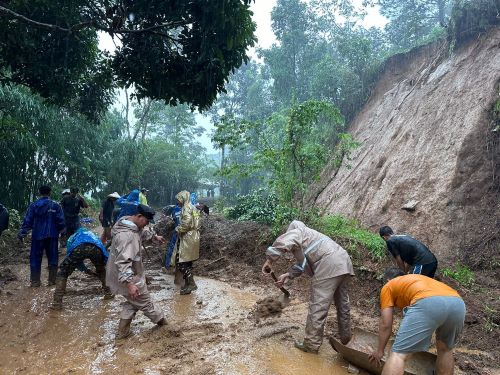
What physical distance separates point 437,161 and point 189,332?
855 cm

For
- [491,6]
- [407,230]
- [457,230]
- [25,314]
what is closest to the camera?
[25,314]

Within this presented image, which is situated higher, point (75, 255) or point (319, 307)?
point (75, 255)

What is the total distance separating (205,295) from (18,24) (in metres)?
5.27

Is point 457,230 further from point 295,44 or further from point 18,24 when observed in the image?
point 295,44

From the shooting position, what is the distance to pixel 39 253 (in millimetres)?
6383

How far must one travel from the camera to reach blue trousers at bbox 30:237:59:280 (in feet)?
20.9

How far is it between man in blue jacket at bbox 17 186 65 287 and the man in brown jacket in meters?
4.34

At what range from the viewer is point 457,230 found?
828 centimetres

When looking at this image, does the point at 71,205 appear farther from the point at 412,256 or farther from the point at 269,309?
the point at 412,256

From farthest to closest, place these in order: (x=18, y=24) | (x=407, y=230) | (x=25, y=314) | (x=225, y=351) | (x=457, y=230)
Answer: (x=407, y=230) < (x=457, y=230) < (x=18, y=24) < (x=25, y=314) < (x=225, y=351)

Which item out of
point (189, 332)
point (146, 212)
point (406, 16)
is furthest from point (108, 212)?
point (406, 16)

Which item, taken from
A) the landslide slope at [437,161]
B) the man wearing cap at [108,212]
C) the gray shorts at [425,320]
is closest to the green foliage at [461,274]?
the landslide slope at [437,161]

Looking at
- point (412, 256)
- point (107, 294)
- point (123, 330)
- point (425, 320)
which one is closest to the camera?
point (425, 320)

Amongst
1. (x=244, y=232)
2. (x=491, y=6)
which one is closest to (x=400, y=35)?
(x=491, y=6)
